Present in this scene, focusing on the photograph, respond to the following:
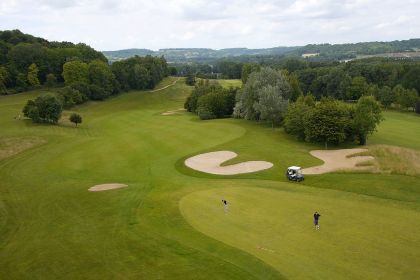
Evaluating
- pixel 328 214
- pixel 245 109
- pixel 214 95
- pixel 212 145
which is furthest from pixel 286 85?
pixel 328 214

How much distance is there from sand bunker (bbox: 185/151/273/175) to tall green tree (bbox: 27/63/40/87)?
83111mm

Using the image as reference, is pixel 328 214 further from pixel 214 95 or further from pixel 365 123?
pixel 214 95

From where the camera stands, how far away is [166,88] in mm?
145375

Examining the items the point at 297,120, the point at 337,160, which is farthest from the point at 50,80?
the point at 337,160

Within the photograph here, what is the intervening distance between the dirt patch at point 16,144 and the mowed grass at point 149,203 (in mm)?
696

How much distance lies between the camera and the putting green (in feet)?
70.6

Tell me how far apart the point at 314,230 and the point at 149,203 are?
49.2 feet

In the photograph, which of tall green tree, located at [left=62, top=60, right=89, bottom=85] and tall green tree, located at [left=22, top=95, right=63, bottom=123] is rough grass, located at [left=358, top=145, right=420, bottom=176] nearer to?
tall green tree, located at [left=22, top=95, right=63, bottom=123]

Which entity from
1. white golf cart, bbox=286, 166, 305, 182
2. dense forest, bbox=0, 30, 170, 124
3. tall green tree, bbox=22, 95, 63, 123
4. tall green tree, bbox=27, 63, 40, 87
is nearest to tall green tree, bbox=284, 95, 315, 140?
white golf cart, bbox=286, 166, 305, 182

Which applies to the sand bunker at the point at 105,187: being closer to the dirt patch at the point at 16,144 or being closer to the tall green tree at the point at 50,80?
the dirt patch at the point at 16,144

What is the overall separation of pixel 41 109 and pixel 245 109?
40718mm

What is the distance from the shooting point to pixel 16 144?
202 feet

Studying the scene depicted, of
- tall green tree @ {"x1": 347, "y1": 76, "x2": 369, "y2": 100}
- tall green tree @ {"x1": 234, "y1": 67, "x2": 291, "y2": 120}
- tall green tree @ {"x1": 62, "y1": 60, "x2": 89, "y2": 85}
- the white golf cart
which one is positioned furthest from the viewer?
tall green tree @ {"x1": 347, "y1": 76, "x2": 369, "y2": 100}

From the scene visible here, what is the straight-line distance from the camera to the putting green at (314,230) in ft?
70.6
